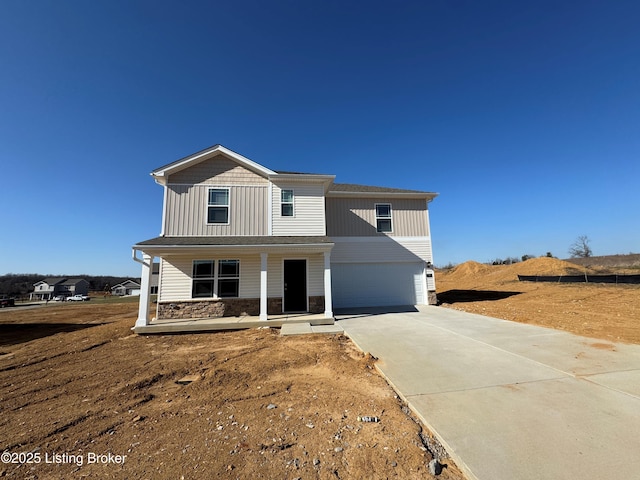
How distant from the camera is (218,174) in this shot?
36.2 feet

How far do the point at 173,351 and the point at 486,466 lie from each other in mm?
6705

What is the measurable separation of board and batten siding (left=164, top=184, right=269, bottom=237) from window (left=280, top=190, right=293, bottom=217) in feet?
2.13

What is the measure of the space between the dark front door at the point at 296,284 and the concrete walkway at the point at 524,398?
4.31 m

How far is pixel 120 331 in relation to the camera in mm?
9062

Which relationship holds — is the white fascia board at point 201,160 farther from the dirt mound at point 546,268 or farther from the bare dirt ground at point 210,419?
the dirt mound at point 546,268

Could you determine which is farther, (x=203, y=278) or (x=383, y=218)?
(x=383, y=218)

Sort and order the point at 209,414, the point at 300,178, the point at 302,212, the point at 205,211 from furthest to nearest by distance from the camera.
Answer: the point at 302,212 → the point at 300,178 → the point at 205,211 → the point at 209,414

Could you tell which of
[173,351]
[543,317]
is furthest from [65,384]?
[543,317]

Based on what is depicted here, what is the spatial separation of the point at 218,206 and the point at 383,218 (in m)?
7.80

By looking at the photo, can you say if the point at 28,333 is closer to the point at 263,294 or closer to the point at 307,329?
the point at 263,294

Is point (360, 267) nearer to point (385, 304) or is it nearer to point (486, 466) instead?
point (385, 304)

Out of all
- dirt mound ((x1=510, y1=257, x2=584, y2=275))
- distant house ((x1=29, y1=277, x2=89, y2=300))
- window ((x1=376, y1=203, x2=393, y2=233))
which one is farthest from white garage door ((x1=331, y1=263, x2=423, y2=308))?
distant house ((x1=29, y1=277, x2=89, y2=300))

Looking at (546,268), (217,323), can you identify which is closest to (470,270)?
(546,268)

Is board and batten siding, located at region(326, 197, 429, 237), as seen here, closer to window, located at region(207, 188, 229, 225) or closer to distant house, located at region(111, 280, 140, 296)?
window, located at region(207, 188, 229, 225)
